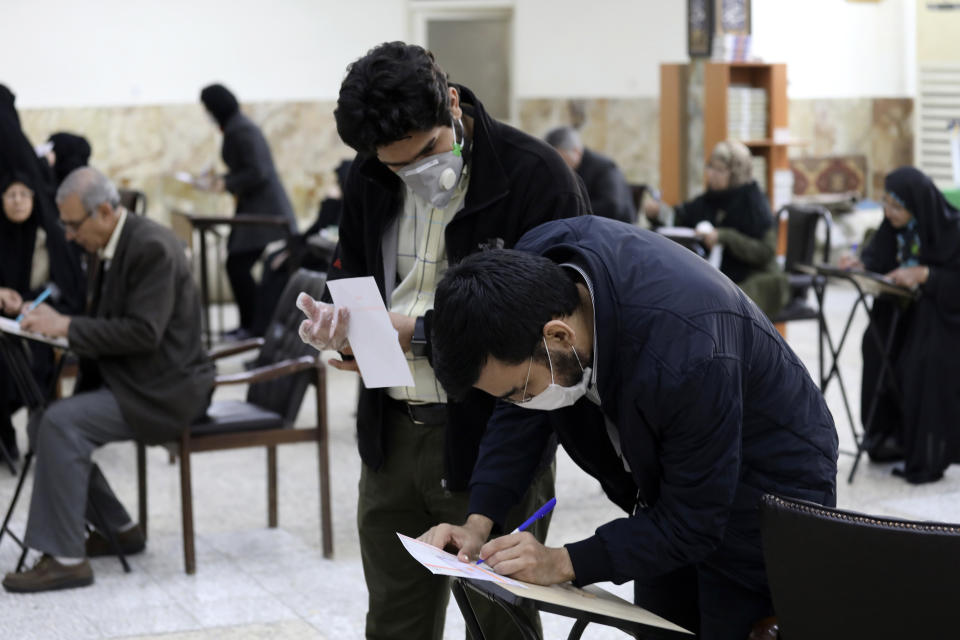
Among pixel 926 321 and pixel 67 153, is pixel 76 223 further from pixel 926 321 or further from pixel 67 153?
pixel 926 321

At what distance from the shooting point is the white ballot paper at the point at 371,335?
7.47ft

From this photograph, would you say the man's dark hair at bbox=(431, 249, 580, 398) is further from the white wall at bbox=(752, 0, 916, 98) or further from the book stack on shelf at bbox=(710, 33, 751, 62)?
the white wall at bbox=(752, 0, 916, 98)

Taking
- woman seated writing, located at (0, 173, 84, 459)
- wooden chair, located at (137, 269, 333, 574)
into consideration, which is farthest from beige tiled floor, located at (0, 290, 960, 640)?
woman seated writing, located at (0, 173, 84, 459)

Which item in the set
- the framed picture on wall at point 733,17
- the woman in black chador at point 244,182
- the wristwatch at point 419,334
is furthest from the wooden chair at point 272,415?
the framed picture on wall at point 733,17

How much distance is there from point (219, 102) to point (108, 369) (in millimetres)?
4515

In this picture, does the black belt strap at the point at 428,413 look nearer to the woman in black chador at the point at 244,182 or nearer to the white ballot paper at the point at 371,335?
the white ballot paper at the point at 371,335

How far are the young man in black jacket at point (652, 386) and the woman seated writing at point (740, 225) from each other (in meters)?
4.44

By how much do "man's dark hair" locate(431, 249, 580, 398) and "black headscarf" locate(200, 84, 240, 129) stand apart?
6878 mm

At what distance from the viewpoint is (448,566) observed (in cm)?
183

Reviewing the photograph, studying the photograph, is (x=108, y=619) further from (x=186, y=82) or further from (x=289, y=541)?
(x=186, y=82)

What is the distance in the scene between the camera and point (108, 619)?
12.4ft

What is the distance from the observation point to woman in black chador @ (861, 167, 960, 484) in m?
5.14

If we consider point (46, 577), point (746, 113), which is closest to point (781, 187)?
point (746, 113)

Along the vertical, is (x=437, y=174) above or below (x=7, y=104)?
below
